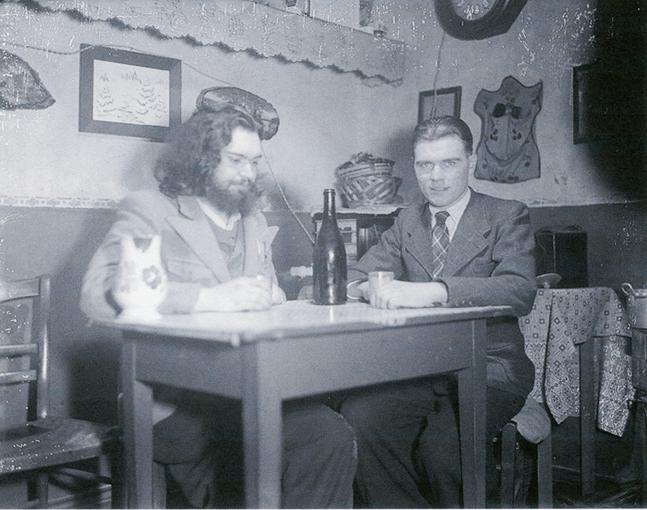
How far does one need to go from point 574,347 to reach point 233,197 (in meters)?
1.55

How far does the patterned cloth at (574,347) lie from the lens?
2.83 metres

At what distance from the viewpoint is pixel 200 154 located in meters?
2.30

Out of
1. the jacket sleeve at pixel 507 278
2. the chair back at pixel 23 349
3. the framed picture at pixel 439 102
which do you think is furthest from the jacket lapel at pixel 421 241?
the framed picture at pixel 439 102

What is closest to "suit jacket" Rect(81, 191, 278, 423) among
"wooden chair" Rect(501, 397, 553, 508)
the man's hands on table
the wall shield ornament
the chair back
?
the man's hands on table

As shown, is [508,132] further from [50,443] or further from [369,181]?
[50,443]

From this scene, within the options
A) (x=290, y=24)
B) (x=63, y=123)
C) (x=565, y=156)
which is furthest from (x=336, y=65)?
(x=63, y=123)

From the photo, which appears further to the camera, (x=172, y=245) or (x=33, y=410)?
(x=33, y=410)

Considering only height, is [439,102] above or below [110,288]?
above

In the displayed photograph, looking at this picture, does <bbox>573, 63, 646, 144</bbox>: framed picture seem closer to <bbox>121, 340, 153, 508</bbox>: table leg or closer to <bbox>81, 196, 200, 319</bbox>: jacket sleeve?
<bbox>81, 196, 200, 319</bbox>: jacket sleeve

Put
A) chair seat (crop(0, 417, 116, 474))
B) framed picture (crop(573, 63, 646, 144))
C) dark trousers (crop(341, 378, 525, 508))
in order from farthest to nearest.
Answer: framed picture (crop(573, 63, 646, 144))
dark trousers (crop(341, 378, 525, 508))
chair seat (crop(0, 417, 116, 474))

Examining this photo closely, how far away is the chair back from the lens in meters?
2.53

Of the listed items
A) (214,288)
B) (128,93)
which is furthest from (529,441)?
(128,93)

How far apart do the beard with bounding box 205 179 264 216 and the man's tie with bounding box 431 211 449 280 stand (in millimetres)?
646

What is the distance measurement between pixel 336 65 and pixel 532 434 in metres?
2.37
